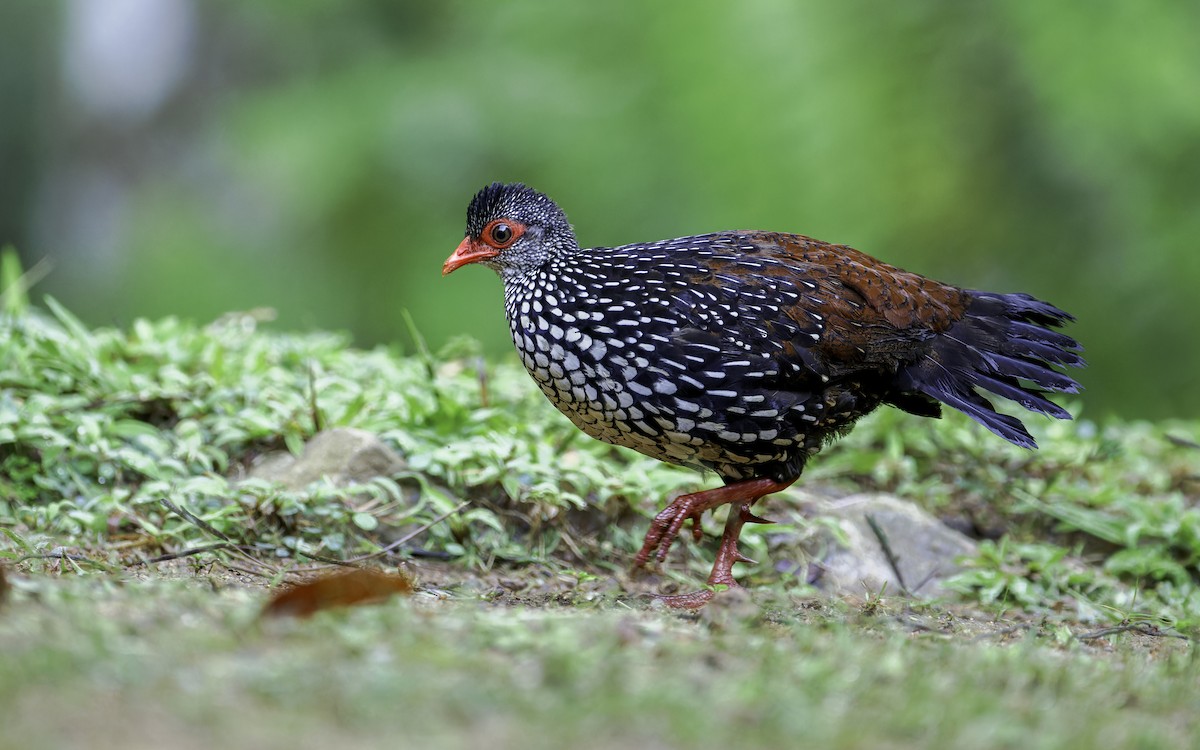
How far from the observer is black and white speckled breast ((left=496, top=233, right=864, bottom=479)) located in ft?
12.8

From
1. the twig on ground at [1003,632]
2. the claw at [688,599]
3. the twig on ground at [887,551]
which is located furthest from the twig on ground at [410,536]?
the twig on ground at [1003,632]

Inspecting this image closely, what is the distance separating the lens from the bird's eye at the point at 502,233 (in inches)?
175

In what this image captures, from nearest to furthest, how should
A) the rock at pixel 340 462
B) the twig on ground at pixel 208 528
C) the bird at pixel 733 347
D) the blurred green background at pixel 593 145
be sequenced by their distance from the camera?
the twig on ground at pixel 208 528
the bird at pixel 733 347
the rock at pixel 340 462
the blurred green background at pixel 593 145

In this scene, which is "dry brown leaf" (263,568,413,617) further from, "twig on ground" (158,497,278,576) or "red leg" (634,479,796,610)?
"red leg" (634,479,796,610)

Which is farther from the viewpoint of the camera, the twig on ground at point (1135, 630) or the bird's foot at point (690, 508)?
the bird's foot at point (690, 508)

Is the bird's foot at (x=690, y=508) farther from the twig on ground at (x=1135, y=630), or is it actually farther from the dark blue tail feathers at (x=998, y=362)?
the twig on ground at (x=1135, y=630)

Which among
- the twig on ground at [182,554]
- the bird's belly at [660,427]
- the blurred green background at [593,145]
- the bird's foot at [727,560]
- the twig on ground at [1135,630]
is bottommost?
the twig on ground at [182,554]

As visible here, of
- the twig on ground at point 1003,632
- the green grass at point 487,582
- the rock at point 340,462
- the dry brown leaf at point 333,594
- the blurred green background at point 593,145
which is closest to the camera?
the green grass at point 487,582

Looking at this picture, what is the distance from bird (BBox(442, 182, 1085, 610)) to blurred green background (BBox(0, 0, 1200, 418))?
472 centimetres

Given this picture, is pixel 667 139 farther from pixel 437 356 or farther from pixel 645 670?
pixel 645 670

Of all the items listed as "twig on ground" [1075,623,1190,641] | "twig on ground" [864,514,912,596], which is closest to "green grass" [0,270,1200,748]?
"twig on ground" [1075,623,1190,641]

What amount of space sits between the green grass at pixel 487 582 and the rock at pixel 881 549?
0.16m

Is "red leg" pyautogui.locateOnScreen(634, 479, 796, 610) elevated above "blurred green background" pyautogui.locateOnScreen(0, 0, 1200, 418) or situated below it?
below

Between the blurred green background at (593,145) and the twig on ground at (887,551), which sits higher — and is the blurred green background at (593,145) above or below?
above
